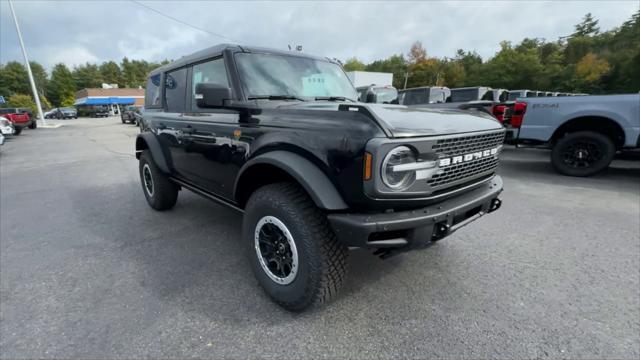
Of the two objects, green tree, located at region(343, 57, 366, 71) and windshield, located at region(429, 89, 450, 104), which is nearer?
windshield, located at region(429, 89, 450, 104)

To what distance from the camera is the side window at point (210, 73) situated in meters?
2.62

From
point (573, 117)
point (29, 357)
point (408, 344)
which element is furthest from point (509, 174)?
point (29, 357)

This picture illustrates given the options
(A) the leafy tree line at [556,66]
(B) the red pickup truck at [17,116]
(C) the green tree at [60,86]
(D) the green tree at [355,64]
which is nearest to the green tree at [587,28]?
(A) the leafy tree line at [556,66]

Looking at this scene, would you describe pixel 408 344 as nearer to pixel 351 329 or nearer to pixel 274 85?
pixel 351 329

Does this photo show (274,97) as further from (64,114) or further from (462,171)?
(64,114)

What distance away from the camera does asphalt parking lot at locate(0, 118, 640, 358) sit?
1.87 metres

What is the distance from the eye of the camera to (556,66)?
1743 inches

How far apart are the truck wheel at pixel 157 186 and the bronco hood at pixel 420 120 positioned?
102 inches

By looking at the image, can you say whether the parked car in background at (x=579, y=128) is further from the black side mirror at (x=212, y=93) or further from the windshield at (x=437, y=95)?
the black side mirror at (x=212, y=93)

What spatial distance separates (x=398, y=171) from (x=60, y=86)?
114 meters

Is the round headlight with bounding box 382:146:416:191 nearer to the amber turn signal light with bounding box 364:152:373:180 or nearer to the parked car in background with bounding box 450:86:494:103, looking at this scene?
the amber turn signal light with bounding box 364:152:373:180

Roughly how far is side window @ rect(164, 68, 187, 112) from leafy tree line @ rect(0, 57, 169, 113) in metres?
78.7

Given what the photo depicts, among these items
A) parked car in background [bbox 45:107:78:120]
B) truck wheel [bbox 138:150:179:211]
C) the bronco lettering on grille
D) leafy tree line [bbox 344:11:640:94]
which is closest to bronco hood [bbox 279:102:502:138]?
the bronco lettering on grille

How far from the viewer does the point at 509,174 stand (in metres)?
6.32
